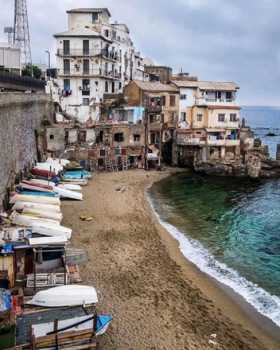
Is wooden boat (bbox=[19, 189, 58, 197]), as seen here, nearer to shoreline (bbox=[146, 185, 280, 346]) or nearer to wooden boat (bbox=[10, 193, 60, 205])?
wooden boat (bbox=[10, 193, 60, 205])

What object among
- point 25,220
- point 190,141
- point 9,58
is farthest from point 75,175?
point 190,141

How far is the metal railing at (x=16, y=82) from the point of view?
112 feet

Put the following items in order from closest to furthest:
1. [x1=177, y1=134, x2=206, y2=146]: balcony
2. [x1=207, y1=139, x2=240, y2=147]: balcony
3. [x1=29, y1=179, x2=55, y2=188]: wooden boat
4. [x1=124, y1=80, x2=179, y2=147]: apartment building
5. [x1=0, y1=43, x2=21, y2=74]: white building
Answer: [x1=29, y1=179, x2=55, y2=188]: wooden boat → [x1=0, y1=43, x2=21, y2=74]: white building → [x1=124, y1=80, x2=179, y2=147]: apartment building → [x1=177, y1=134, x2=206, y2=146]: balcony → [x1=207, y1=139, x2=240, y2=147]: balcony

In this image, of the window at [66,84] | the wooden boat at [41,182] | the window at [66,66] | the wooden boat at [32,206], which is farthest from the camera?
the window at [66,84]

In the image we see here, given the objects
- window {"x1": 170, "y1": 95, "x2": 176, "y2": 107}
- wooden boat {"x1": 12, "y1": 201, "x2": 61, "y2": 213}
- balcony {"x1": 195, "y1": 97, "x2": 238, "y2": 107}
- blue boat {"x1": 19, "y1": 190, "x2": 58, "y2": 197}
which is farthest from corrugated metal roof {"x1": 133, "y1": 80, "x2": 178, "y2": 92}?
wooden boat {"x1": 12, "y1": 201, "x2": 61, "y2": 213}

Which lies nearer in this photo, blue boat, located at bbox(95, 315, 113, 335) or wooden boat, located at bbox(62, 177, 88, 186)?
blue boat, located at bbox(95, 315, 113, 335)

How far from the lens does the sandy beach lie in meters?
16.9

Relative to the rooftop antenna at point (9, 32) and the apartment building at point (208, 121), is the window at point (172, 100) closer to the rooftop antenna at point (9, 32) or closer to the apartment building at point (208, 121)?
the apartment building at point (208, 121)

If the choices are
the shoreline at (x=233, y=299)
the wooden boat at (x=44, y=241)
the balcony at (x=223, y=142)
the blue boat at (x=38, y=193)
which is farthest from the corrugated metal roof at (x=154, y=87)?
the wooden boat at (x=44, y=241)

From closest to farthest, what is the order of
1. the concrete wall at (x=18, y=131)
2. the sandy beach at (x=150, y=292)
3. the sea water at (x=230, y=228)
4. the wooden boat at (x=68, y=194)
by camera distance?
1. the sandy beach at (x=150, y=292)
2. the sea water at (x=230, y=228)
3. the concrete wall at (x=18, y=131)
4. the wooden boat at (x=68, y=194)

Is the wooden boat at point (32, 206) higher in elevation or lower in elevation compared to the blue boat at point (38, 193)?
lower

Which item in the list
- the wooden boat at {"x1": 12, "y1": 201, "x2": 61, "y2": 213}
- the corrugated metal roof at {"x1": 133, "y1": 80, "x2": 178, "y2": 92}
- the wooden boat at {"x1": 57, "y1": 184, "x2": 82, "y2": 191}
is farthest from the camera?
the corrugated metal roof at {"x1": 133, "y1": 80, "x2": 178, "y2": 92}

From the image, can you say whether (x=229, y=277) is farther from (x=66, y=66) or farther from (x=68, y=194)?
(x=66, y=66)

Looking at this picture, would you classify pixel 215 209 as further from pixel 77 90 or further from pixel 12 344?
pixel 77 90
